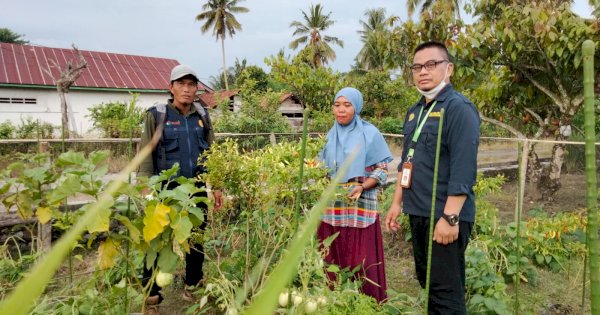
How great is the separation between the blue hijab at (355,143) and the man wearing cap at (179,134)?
0.87 m

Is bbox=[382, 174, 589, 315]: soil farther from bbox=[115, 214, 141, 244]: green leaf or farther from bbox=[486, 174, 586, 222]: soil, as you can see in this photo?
bbox=[115, 214, 141, 244]: green leaf

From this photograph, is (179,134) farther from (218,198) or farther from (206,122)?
(218,198)

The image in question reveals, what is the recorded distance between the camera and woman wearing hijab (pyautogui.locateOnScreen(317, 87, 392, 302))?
2.75 meters

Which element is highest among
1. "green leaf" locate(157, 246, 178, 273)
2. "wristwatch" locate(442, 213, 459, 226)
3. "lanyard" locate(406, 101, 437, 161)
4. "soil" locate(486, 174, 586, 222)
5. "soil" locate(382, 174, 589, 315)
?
"lanyard" locate(406, 101, 437, 161)

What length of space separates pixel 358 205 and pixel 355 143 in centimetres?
42

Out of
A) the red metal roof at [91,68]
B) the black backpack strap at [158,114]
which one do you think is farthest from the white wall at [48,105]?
the black backpack strap at [158,114]

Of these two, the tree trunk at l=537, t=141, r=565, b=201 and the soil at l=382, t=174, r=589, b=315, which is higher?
the tree trunk at l=537, t=141, r=565, b=201

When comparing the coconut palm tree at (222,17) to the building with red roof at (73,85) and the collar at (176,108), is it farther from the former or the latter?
the collar at (176,108)

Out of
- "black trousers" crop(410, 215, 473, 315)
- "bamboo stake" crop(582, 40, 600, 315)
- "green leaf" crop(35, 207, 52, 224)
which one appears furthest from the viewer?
"black trousers" crop(410, 215, 473, 315)

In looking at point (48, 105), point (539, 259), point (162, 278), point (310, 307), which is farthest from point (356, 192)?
point (48, 105)

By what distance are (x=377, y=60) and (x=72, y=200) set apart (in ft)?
93.3

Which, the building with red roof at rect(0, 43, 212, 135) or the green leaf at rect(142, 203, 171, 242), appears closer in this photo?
the green leaf at rect(142, 203, 171, 242)

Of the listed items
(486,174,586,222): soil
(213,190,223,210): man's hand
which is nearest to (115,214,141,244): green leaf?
(213,190,223,210): man's hand

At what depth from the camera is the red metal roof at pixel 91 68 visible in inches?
620
